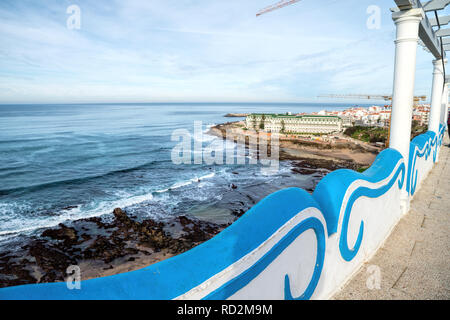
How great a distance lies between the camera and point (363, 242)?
4.00m

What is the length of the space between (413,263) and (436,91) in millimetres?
9971

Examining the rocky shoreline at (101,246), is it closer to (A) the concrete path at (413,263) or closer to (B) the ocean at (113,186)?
(B) the ocean at (113,186)

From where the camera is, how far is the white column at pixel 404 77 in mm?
5348

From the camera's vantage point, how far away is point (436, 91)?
11.3 m

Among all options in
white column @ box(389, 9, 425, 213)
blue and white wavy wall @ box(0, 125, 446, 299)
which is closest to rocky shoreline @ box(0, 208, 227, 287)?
white column @ box(389, 9, 425, 213)

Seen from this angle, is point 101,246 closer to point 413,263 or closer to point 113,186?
point 113,186

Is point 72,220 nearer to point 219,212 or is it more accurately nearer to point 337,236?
point 219,212

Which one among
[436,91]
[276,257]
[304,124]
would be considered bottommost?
[276,257]

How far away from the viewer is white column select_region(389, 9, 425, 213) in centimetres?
535

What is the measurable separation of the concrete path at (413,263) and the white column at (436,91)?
21.1 feet

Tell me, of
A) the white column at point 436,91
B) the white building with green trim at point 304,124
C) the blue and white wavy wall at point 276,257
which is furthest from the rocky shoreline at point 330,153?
the blue and white wavy wall at point 276,257

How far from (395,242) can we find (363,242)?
1.27 metres

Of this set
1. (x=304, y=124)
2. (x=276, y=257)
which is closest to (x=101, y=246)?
(x=276, y=257)
